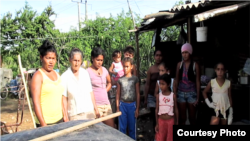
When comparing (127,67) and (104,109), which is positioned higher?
(127,67)

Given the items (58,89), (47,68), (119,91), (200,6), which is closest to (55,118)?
(58,89)

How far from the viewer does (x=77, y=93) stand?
3.29 meters

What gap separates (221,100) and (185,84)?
2.05ft

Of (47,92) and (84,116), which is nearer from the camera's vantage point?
(47,92)

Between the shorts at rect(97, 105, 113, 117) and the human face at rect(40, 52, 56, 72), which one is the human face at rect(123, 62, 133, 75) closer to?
the shorts at rect(97, 105, 113, 117)

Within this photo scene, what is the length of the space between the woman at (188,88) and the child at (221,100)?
297mm

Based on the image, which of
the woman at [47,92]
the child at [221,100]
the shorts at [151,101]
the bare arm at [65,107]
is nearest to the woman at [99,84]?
the bare arm at [65,107]

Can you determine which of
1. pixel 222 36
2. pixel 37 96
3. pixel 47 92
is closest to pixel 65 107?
pixel 47 92

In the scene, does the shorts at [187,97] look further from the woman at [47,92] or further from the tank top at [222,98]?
the woman at [47,92]

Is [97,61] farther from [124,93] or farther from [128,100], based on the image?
[128,100]

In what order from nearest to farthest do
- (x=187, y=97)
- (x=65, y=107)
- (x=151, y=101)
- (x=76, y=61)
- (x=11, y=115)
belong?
(x=65, y=107) → (x=76, y=61) → (x=187, y=97) → (x=151, y=101) → (x=11, y=115)

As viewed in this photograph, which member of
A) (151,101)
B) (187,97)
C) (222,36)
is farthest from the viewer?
(222,36)

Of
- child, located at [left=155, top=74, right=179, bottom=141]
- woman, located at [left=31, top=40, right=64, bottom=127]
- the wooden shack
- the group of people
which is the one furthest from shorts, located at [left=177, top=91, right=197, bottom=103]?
woman, located at [left=31, top=40, right=64, bottom=127]

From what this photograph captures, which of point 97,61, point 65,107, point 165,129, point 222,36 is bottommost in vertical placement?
point 165,129
